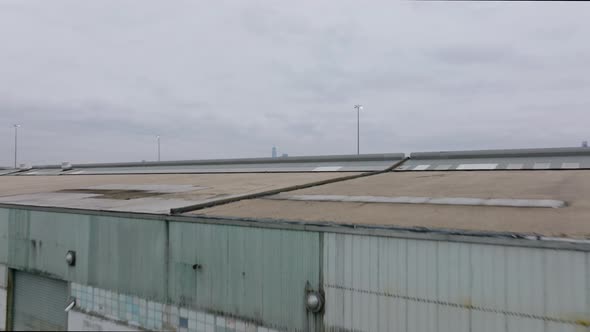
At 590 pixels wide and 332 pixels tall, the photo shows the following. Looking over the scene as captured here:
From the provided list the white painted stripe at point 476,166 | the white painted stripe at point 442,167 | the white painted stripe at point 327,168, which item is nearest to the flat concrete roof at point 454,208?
the white painted stripe at point 476,166

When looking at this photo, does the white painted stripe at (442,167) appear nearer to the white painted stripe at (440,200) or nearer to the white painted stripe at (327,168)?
the white painted stripe at (327,168)

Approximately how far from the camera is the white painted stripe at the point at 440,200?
1027 cm

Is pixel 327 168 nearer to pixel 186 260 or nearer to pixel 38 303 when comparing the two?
pixel 186 260

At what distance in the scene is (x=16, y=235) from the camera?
47.4 ft

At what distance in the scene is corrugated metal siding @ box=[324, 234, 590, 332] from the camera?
6066mm

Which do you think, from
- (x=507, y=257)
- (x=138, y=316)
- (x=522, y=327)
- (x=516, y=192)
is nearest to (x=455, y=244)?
(x=507, y=257)

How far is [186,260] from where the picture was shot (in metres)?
10.2

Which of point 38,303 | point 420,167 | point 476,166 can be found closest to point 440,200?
point 476,166

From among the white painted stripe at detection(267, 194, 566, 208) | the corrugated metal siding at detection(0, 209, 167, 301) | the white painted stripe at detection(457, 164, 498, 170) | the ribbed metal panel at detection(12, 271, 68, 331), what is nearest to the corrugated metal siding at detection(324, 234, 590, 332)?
the white painted stripe at detection(267, 194, 566, 208)

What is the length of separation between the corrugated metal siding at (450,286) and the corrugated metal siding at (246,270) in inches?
26.2

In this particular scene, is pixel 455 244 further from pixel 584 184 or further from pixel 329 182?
pixel 329 182

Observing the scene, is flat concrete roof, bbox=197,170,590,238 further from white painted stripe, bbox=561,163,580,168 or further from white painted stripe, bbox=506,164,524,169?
white painted stripe, bbox=506,164,524,169

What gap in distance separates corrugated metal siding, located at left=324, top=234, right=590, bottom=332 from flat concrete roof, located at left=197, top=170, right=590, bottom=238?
686 millimetres

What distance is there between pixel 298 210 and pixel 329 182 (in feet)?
28.6
